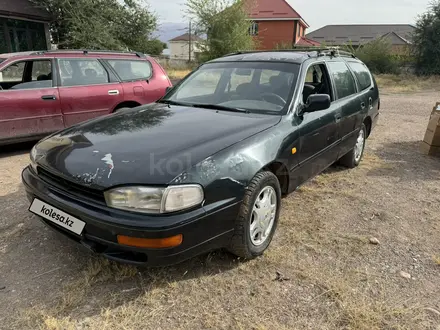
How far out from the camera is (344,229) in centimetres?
330

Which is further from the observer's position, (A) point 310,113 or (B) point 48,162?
(A) point 310,113

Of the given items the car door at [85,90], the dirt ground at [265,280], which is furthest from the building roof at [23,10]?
the dirt ground at [265,280]

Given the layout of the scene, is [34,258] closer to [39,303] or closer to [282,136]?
[39,303]

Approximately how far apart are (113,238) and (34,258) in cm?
108

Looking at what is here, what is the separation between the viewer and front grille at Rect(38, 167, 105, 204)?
2.19 m

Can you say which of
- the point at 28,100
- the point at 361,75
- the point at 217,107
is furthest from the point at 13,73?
the point at 361,75

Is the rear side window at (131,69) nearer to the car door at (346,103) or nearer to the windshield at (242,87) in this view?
the windshield at (242,87)

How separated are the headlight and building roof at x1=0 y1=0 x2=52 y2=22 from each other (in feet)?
51.2

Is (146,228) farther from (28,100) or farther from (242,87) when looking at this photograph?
(28,100)

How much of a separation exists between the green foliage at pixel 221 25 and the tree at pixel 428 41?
12.2m

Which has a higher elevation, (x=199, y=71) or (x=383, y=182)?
(x=199, y=71)

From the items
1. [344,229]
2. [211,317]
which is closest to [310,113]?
[344,229]

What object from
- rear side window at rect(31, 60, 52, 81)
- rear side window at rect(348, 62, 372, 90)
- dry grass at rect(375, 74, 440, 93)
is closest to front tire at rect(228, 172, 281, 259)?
rear side window at rect(348, 62, 372, 90)

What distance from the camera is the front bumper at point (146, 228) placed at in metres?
2.05
